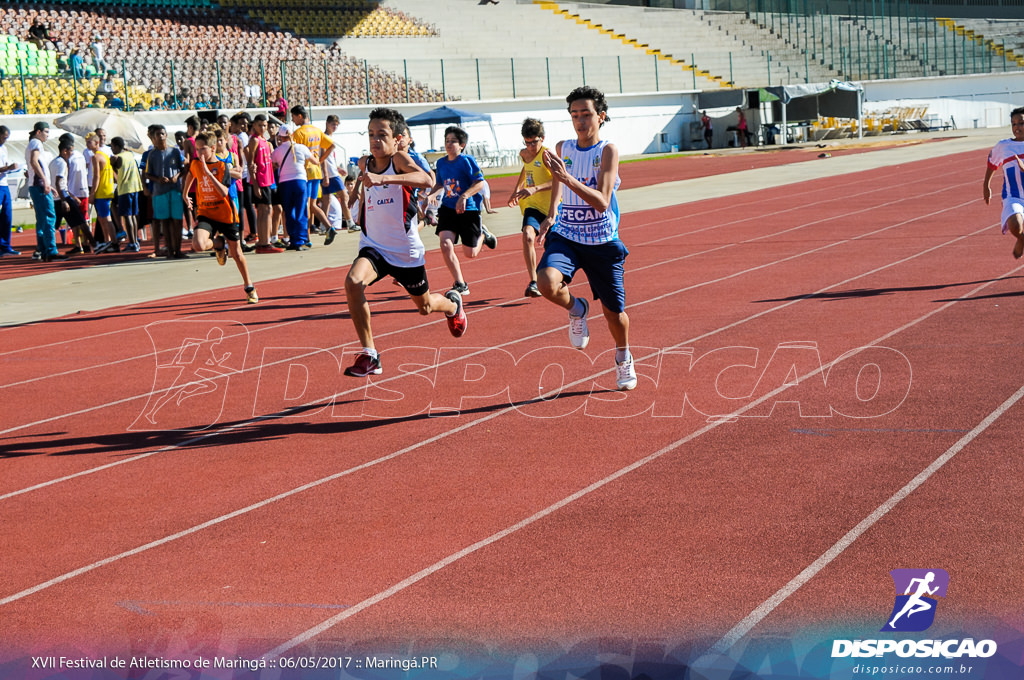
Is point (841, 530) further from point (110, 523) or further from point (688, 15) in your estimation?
point (688, 15)

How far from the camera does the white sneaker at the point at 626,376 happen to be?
7.90 metres

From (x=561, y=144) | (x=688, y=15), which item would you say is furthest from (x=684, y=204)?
(x=688, y=15)

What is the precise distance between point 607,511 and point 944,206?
1666 cm

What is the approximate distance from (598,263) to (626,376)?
2.55 feet

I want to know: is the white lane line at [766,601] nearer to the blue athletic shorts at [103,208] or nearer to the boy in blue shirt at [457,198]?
the boy in blue shirt at [457,198]

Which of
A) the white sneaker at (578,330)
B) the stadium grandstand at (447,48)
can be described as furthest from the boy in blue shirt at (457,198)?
the stadium grandstand at (447,48)

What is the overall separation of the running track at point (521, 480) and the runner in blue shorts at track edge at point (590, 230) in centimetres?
60

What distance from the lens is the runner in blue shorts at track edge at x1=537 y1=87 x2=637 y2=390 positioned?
7.49 metres

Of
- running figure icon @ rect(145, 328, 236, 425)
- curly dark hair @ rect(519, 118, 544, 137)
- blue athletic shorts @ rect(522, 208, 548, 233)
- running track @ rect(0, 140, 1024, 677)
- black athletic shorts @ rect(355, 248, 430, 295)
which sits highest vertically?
curly dark hair @ rect(519, 118, 544, 137)

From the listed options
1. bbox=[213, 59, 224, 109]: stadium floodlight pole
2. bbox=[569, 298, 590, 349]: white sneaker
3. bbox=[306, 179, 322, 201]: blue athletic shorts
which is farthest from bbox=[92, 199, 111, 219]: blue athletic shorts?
bbox=[213, 59, 224, 109]: stadium floodlight pole

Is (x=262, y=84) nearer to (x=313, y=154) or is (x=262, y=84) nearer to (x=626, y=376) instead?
(x=313, y=154)

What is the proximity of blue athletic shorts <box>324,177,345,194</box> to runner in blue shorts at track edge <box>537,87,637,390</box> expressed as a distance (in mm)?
13083

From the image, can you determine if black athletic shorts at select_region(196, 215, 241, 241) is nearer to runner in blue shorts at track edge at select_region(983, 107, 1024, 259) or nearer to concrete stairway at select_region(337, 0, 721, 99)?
runner in blue shorts at track edge at select_region(983, 107, 1024, 259)

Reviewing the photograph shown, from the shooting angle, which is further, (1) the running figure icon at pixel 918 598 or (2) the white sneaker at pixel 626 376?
(2) the white sneaker at pixel 626 376
